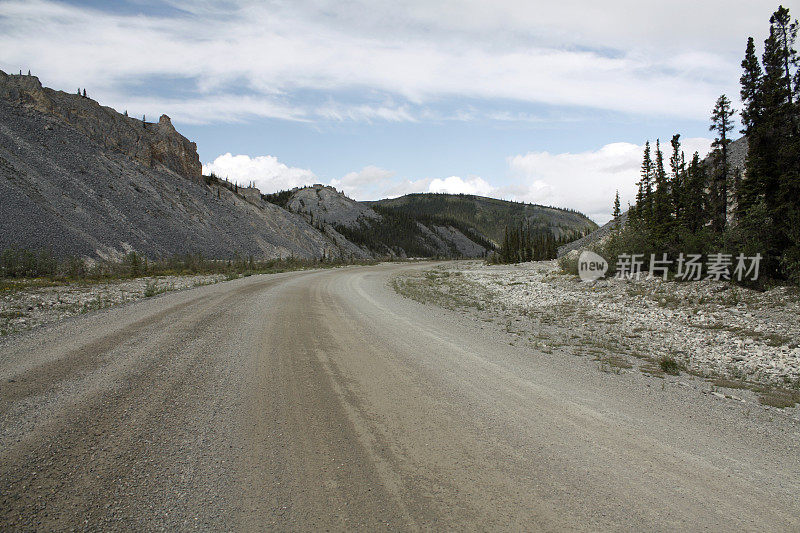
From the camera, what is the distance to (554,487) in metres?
3.08

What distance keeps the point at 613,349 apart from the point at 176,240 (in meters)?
38.2

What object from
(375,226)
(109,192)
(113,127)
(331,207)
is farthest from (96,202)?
(331,207)

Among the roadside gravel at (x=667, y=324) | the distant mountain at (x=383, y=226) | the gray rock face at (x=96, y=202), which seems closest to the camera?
the roadside gravel at (x=667, y=324)

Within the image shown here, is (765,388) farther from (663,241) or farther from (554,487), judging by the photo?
(663,241)

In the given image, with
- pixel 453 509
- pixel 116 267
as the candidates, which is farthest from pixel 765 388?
pixel 116 267

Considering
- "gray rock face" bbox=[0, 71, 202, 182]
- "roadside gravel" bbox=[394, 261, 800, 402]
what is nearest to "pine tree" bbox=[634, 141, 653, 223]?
"roadside gravel" bbox=[394, 261, 800, 402]

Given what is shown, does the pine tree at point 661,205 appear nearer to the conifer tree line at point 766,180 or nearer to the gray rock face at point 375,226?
the conifer tree line at point 766,180

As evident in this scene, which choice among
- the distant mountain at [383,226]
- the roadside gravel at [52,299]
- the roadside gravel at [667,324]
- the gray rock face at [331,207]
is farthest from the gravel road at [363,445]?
the gray rock face at [331,207]

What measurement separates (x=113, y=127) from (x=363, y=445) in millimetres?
51525

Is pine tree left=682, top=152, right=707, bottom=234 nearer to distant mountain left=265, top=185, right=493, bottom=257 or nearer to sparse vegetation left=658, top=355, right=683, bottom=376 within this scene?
sparse vegetation left=658, top=355, right=683, bottom=376

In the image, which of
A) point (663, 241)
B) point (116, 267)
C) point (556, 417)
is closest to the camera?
point (556, 417)

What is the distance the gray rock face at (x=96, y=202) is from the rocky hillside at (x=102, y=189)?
0.09 meters

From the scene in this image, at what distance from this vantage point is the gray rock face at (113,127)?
112 ft

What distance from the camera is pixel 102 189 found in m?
33.8
